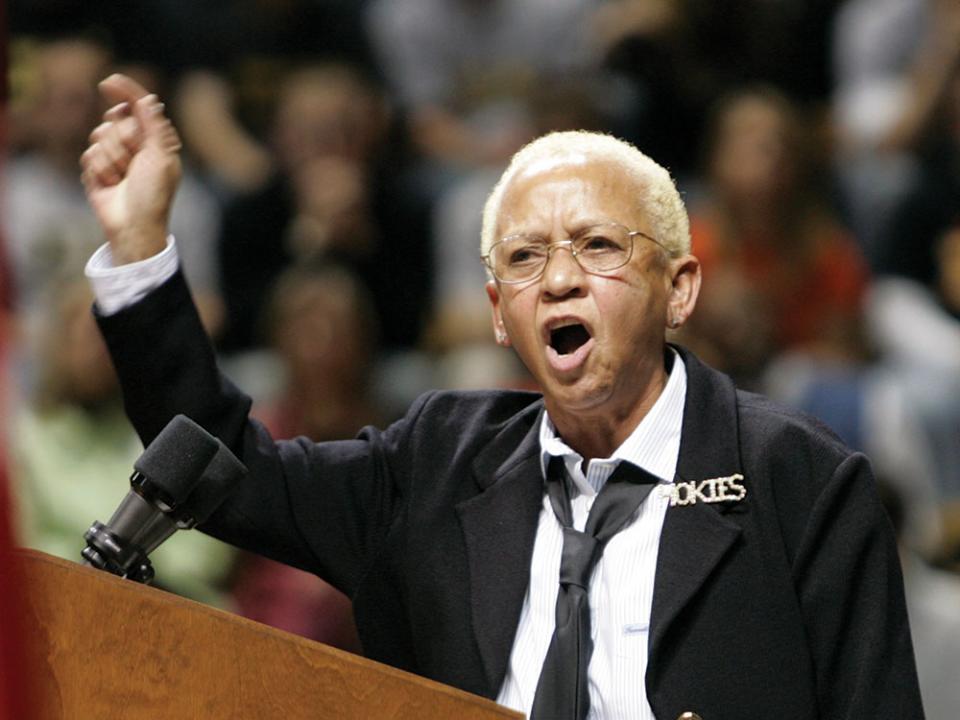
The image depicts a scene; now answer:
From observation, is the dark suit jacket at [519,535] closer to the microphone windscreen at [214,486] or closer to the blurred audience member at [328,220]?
the microphone windscreen at [214,486]

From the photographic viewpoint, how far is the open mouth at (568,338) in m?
2.28

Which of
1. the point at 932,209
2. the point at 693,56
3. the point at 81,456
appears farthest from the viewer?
the point at 693,56

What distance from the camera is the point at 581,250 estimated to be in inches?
88.1

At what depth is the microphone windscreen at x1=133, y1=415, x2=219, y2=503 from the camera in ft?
6.11

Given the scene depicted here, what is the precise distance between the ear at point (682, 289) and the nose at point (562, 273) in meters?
0.17

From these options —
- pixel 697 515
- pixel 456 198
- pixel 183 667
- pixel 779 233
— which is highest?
pixel 779 233

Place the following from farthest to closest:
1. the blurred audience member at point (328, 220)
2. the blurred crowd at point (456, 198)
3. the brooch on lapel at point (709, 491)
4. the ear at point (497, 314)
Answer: the blurred audience member at point (328, 220)
the blurred crowd at point (456, 198)
the ear at point (497, 314)
the brooch on lapel at point (709, 491)

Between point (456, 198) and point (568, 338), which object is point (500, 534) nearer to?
point (568, 338)

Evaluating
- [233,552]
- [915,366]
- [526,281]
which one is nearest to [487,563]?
[526,281]

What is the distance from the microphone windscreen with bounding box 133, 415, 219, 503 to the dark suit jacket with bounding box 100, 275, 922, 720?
1.07ft

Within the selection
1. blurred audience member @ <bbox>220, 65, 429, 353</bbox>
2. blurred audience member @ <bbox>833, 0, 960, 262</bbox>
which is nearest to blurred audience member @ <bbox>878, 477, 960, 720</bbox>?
blurred audience member @ <bbox>833, 0, 960, 262</bbox>

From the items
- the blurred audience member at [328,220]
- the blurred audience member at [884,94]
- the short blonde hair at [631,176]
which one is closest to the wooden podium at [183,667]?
the short blonde hair at [631,176]

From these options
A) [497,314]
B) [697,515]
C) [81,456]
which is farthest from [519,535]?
[81,456]

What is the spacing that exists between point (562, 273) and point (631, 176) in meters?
0.17
